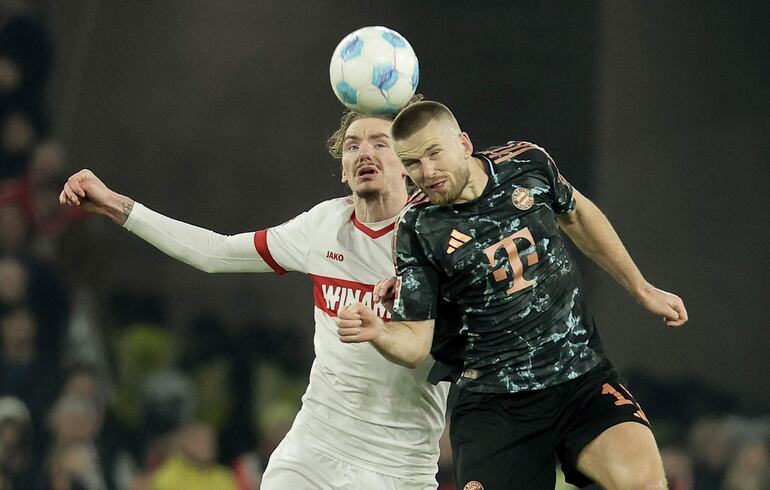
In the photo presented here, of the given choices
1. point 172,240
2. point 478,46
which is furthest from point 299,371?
point 172,240

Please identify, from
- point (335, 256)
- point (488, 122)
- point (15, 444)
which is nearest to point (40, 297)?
point (15, 444)

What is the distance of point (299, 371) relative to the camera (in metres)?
6.98

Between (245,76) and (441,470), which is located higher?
(245,76)

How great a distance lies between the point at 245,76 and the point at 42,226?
1695 millimetres

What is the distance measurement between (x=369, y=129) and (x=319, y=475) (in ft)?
3.74

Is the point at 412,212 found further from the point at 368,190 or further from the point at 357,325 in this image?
the point at 357,325

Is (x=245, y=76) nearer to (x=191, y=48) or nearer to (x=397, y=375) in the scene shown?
(x=191, y=48)

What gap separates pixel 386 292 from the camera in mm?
3143

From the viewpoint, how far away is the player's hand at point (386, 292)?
314cm

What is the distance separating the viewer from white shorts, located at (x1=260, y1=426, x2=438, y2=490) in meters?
3.35

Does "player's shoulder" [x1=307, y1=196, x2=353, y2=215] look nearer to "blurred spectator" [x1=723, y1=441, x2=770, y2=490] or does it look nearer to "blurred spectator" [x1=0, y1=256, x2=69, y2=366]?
"blurred spectator" [x1=0, y1=256, x2=69, y2=366]

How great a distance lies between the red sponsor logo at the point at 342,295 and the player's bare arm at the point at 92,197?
2.32 ft

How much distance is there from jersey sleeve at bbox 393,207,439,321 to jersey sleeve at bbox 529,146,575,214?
44cm

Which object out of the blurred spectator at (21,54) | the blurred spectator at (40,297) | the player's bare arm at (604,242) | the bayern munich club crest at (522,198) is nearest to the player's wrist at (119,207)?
the bayern munich club crest at (522,198)
